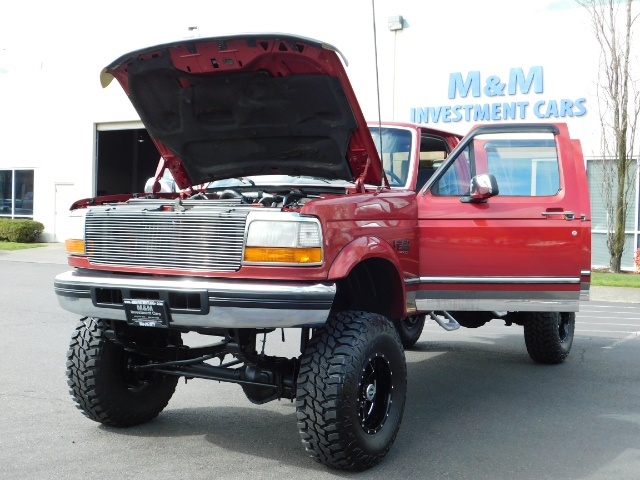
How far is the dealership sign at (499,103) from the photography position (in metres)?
20.3

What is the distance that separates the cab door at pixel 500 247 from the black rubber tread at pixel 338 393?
3.67 ft

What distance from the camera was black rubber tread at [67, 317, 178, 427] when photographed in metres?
5.11

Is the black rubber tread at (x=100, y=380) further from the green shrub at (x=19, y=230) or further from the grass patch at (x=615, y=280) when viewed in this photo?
the green shrub at (x=19, y=230)

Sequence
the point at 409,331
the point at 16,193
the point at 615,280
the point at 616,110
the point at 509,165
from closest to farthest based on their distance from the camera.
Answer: the point at 509,165
the point at 409,331
the point at 615,280
the point at 616,110
the point at 16,193

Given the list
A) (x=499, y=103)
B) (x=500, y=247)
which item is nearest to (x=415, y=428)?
(x=500, y=247)

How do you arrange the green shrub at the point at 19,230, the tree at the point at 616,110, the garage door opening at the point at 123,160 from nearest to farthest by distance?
the tree at the point at 616,110 < the green shrub at the point at 19,230 < the garage door opening at the point at 123,160

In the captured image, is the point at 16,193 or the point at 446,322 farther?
the point at 16,193

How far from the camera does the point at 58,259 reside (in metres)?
22.3

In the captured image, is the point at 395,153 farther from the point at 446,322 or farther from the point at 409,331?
the point at 409,331

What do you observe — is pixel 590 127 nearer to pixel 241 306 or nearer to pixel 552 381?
pixel 552 381

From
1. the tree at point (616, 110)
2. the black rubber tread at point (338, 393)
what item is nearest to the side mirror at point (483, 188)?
the black rubber tread at point (338, 393)

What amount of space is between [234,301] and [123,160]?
32.2 m

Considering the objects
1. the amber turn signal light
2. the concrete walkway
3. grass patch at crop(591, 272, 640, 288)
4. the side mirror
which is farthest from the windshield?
grass patch at crop(591, 272, 640, 288)

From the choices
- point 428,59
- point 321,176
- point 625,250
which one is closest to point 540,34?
point 428,59
